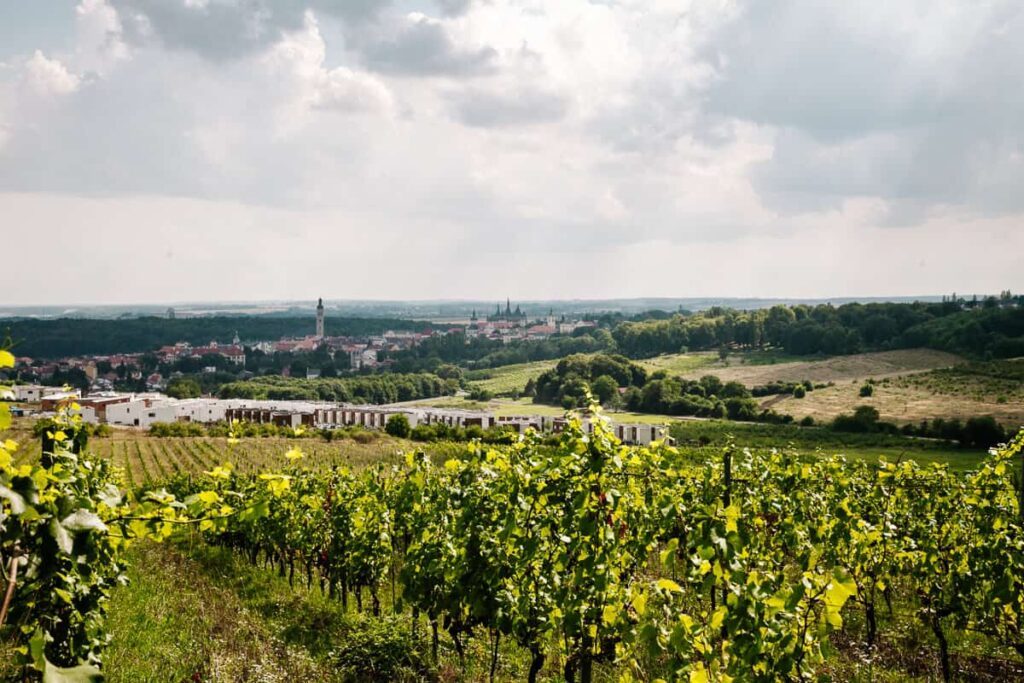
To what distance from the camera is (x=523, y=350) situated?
594 feet

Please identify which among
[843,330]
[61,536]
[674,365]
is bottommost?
[674,365]

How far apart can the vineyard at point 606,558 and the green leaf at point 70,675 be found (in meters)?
0.01

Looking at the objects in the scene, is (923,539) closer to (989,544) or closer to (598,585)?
(989,544)

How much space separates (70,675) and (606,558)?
424 centimetres

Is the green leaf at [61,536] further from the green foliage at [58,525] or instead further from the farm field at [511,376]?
the farm field at [511,376]

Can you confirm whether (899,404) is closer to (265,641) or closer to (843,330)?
(843,330)

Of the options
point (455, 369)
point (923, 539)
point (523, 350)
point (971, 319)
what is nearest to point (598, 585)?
point (923, 539)

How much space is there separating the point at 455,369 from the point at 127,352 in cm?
9446

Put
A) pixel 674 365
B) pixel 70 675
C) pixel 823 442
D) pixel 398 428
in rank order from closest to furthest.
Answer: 1. pixel 70 675
2. pixel 823 442
3. pixel 398 428
4. pixel 674 365

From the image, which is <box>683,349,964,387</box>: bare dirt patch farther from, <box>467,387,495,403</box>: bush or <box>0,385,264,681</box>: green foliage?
<box>0,385,264,681</box>: green foliage

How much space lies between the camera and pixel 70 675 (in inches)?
81.3

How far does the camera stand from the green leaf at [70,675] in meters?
1.99

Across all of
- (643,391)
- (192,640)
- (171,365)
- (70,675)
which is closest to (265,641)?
(192,640)

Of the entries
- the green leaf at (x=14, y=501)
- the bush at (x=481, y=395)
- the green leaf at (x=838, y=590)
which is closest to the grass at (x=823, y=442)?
the bush at (x=481, y=395)
